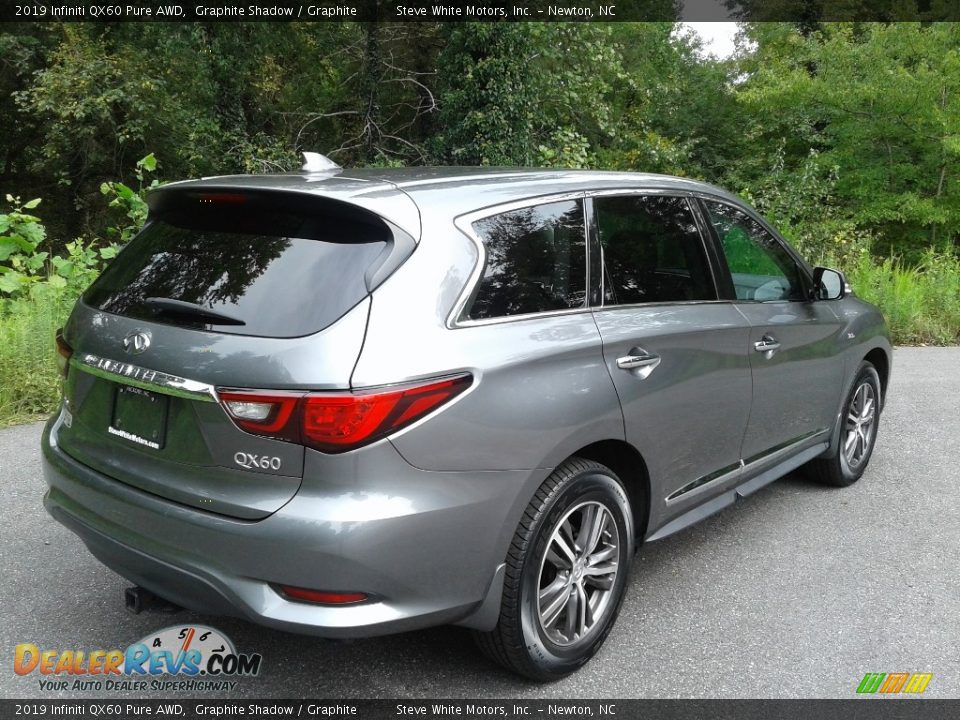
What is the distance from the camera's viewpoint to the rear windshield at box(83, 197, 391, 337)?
8.45 ft

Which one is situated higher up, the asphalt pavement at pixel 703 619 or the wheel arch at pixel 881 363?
the wheel arch at pixel 881 363

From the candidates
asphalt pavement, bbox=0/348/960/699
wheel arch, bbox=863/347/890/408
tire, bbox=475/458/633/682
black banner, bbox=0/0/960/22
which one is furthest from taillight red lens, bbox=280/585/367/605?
black banner, bbox=0/0/960/22

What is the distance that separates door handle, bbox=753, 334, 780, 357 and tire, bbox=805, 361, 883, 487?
Result: 1146mm

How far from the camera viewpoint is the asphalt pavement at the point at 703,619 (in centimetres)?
309

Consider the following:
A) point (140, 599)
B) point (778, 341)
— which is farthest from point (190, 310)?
point (778, 341)

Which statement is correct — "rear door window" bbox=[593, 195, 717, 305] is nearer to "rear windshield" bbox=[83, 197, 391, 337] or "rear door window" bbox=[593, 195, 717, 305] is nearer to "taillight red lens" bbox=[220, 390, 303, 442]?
"rear windshield" bbox=[83, 197, 391, 337]

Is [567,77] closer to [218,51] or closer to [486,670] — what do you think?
[218,51]

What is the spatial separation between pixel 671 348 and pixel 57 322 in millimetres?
5673

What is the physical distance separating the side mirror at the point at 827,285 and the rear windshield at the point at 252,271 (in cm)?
287

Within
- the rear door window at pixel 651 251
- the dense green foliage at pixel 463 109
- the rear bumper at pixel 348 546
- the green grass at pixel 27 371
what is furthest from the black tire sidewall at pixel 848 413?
the dense green foliage at pixel 463 109

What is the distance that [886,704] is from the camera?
9.90 feet

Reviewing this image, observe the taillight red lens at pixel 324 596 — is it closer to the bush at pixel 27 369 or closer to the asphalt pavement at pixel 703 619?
the asphalt pavement at pixel 703 619

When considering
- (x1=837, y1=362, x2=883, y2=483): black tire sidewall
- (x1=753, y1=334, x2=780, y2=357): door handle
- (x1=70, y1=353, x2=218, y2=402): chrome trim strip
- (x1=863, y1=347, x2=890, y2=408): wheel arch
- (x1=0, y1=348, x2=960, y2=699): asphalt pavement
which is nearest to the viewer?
(x1=70, y1=353, x2=218, y2=402): chrome trim strip

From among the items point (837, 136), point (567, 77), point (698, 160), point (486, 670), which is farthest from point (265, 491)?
point (698, 160)
